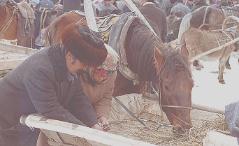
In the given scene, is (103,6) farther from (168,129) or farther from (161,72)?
(161,72)

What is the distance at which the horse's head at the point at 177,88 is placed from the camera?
4094mm

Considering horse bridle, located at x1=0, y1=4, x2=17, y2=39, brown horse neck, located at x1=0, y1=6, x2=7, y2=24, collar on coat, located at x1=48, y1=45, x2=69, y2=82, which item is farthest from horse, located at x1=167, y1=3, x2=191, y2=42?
collar on coat, located at x1=48, y1=45, x2=69, y2=82

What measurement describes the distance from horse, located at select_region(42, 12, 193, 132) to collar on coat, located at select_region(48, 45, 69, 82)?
5.03 ft

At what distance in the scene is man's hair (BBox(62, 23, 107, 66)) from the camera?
2633 millimetres

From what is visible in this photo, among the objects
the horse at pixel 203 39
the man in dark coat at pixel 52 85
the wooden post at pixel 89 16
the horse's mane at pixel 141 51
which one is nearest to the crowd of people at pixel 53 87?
the man in dark coat at pixel 52 85

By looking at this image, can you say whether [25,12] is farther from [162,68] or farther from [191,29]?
[162,68]

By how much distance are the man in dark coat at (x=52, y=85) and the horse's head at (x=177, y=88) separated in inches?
50.0

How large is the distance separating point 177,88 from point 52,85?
1.65m

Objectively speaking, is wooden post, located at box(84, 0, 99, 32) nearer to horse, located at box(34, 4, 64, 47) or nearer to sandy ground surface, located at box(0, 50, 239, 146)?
sandy ground surface, located at box(0, 50, 239, 146)

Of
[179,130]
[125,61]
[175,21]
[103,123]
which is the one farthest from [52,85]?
[175,21]

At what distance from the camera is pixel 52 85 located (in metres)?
2.71

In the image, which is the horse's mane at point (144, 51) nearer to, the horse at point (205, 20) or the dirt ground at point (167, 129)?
the dirt ground at point (167, 129)

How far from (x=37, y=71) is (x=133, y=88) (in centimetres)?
233

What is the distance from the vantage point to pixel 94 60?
8.75 ft
